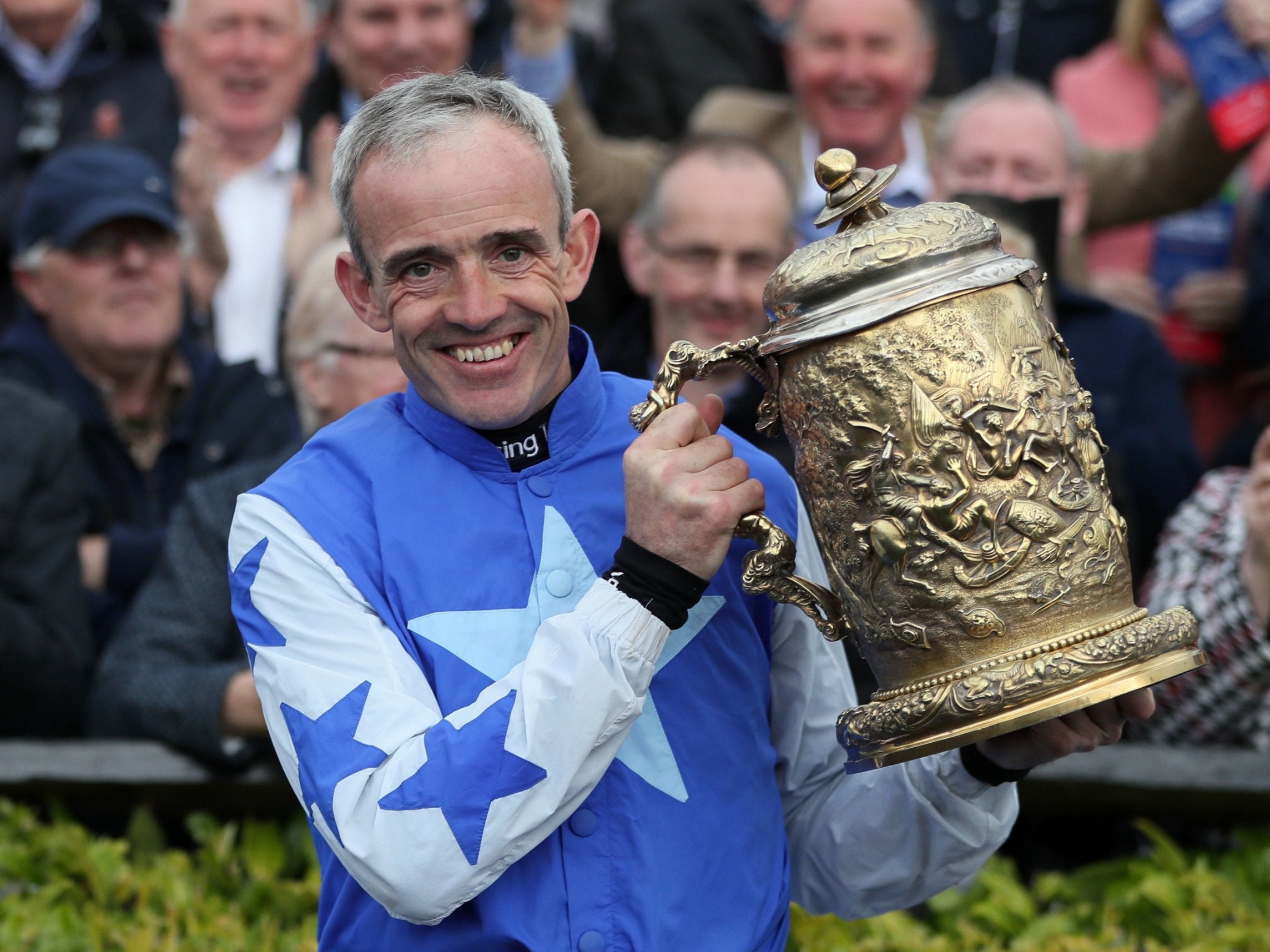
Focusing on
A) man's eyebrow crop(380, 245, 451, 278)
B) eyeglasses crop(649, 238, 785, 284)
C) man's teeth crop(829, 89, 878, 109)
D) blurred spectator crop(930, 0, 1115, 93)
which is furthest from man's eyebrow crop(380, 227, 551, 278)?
blurred spectator crop(930, 0, 1115, 93)

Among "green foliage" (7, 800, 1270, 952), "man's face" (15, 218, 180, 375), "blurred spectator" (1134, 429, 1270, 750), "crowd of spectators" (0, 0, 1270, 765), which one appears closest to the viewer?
"green foliage" (7, 800, 1270, 952)

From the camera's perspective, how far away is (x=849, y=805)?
2795 mm

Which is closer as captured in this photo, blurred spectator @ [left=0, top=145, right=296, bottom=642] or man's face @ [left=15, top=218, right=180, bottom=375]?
blurred spectator @ [left=0, top=145, right=296, bottom=642]

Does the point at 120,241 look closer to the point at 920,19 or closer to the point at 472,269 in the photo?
the point at 920,19

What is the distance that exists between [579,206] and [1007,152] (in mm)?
1467

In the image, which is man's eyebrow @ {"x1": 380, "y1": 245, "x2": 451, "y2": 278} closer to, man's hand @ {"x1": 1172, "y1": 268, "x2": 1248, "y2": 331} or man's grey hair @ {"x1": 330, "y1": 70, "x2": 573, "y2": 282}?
man's grey hair @ {"x1": 330, "y1": 70, "x2": 573, "y2": 282}

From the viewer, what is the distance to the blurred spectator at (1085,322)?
5.18 metres

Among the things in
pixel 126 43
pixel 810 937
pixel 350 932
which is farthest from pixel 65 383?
pixel 350 932

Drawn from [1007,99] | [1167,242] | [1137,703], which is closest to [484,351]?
[1137,703]

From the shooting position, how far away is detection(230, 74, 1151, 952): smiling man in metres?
2.35

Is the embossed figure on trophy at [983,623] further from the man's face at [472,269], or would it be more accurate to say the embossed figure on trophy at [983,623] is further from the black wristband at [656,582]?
the man's face at [472,269]

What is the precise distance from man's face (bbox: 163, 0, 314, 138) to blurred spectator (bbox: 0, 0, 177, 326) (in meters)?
0.27

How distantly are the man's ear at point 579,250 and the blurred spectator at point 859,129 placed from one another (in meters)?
3.14

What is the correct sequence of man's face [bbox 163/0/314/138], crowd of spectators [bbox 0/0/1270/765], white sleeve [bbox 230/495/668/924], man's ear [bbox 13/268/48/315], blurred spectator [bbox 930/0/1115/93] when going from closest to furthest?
white sleeve [bbox 230/495/668/924], crowd of spectators [bbox 0/0/1270/765], man's ear [bbox 13/268/48/315], man's face [bbox 163/0/314/138], blurred spectator [bbox 930/0/1115/93]
